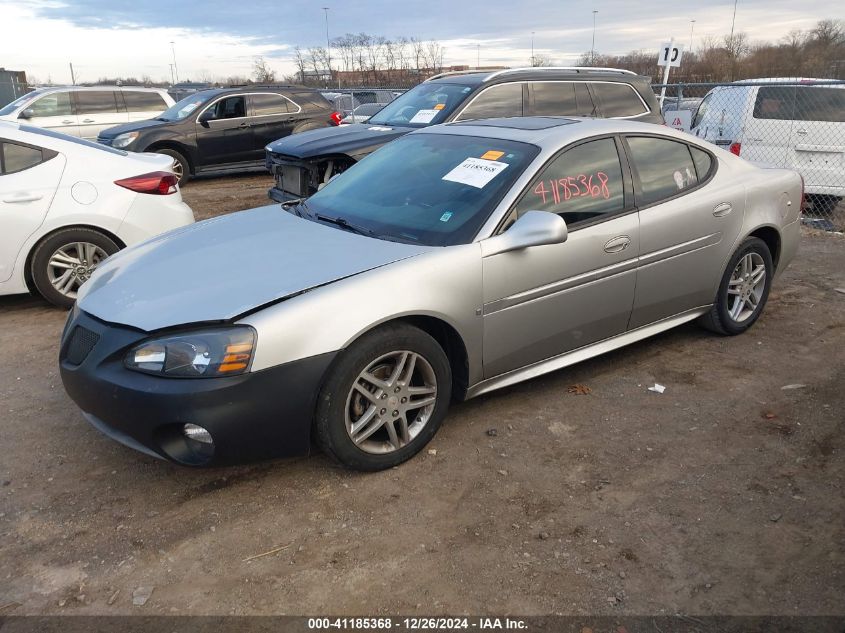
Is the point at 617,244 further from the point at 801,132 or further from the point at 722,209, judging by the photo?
the point at 801,132

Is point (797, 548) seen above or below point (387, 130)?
below

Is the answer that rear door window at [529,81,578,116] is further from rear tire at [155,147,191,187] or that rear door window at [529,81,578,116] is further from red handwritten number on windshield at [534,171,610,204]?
rear tire at [155,147,191,187]

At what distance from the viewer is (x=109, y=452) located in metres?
3.69

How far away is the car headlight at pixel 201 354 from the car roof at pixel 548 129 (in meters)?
2.05

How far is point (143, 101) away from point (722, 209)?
13525 mm

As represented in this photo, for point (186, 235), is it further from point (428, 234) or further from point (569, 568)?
point (569, 568)

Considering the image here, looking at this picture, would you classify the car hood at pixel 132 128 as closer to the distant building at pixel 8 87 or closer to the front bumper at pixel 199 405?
the front bumper at pixel 199 405

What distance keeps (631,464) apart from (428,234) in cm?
153

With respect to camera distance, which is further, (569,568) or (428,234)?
(428,234)

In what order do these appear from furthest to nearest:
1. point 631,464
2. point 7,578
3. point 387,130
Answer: point 387,130 → point 631,464 → point 7,578

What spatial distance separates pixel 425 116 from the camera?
820 centimetres

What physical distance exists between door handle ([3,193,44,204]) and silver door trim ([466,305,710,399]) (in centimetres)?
395

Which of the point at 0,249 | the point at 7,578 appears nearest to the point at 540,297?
the point at 7,578

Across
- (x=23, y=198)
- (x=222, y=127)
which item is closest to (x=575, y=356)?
(x=23, y=198)
